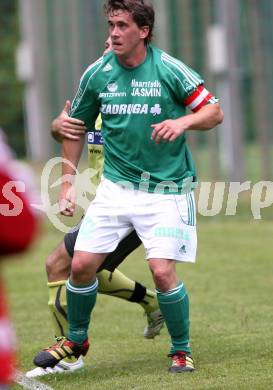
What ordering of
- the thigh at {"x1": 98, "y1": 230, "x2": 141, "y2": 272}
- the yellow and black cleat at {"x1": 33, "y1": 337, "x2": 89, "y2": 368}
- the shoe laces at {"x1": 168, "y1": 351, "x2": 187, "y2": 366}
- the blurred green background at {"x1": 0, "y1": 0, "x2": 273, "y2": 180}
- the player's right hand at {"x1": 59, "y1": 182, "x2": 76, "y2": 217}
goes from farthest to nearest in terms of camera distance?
1. the blurred green background at {"x1": 0, "y1": 0, "x2": 273, "y2": 180}
2. the thigh at {"x1": 98, "y1": 230, "x2": 141, "y2": 272}
3. the yellow and black cleat at {"x1": 33, "y1": 337, "x2": 89, "y2": 368}
4. the player's right hand at {"x1": 59, "y1": 182, "x2": 76, "y2": 217}
5. the shoe laces at {"x1": 168, "y1": 351, "x2": 187, "y2": 366}

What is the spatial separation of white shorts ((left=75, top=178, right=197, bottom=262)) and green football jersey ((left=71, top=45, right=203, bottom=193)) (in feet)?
0.24

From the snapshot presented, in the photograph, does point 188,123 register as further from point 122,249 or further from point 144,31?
point 122,249

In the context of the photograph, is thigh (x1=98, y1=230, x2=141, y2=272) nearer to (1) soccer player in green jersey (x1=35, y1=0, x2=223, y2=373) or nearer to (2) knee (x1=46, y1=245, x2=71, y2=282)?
(2) knee (x1=46, y1=245, x2=71, y2=282)

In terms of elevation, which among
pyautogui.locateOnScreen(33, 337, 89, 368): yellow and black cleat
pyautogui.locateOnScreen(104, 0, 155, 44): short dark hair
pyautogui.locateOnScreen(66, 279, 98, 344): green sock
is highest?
pyautogui.locateOnScreen(104, 0, 155, 44): short dark hair

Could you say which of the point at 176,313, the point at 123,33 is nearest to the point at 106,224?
the point at 176,313

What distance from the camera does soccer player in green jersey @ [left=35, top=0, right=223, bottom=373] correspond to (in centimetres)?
661

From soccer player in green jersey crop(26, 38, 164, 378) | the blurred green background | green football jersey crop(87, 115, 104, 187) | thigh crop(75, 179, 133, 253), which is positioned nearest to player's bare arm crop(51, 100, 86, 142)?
soccer player in green jersey crop(26, 38, 164, 378)

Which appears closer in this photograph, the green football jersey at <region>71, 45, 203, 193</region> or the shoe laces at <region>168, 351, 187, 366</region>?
the green football jersey at <region>71, 45, 203, 193</region>

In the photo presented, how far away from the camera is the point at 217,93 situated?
2798cm

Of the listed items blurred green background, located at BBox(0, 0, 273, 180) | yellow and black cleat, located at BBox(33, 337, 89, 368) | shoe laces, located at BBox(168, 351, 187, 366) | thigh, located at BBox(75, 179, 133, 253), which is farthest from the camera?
blurred green background, located at BBox(0, 0, 273, 180)

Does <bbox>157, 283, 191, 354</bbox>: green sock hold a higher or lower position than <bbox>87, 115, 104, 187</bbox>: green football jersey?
lower

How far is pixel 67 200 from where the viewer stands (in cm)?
697

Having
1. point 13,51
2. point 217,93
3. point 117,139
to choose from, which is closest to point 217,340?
point 117,139

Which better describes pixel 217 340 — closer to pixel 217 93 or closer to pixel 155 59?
pixel 155 59
